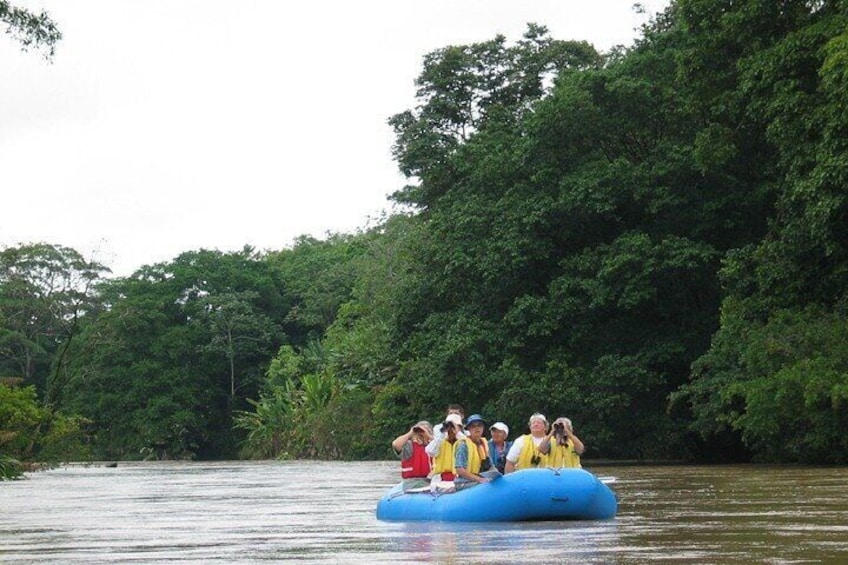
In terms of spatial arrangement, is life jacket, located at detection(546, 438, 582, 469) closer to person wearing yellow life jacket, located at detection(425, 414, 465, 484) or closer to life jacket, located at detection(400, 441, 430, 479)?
person wearing yellow life jacket, located at detection(425, 414, 465, 484)

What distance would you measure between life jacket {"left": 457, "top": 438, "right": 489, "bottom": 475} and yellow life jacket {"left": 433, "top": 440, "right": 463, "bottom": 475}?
0.28m

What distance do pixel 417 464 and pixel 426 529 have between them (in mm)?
2523

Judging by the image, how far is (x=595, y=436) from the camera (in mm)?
35625

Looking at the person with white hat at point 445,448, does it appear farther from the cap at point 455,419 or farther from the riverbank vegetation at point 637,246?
the riverbank vegetation at point 637,246

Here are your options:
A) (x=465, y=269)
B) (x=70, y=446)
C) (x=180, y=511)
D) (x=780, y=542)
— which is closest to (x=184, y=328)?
(x=70, y=446)

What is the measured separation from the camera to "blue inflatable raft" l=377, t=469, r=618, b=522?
1488 centimetres

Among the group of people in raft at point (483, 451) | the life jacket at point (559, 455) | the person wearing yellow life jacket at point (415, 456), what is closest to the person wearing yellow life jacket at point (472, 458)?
the group of people in raft at point (483, 451)

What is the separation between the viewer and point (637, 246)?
114 ft

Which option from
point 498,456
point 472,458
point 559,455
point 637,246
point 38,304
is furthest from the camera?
point 38,304

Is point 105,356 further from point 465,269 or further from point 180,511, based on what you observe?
point 180,511

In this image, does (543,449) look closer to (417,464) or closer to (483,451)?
(483,451)

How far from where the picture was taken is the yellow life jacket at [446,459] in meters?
16.0

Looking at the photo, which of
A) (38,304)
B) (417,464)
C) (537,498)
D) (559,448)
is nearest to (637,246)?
(417,464)

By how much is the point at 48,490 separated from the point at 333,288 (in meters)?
47.4
